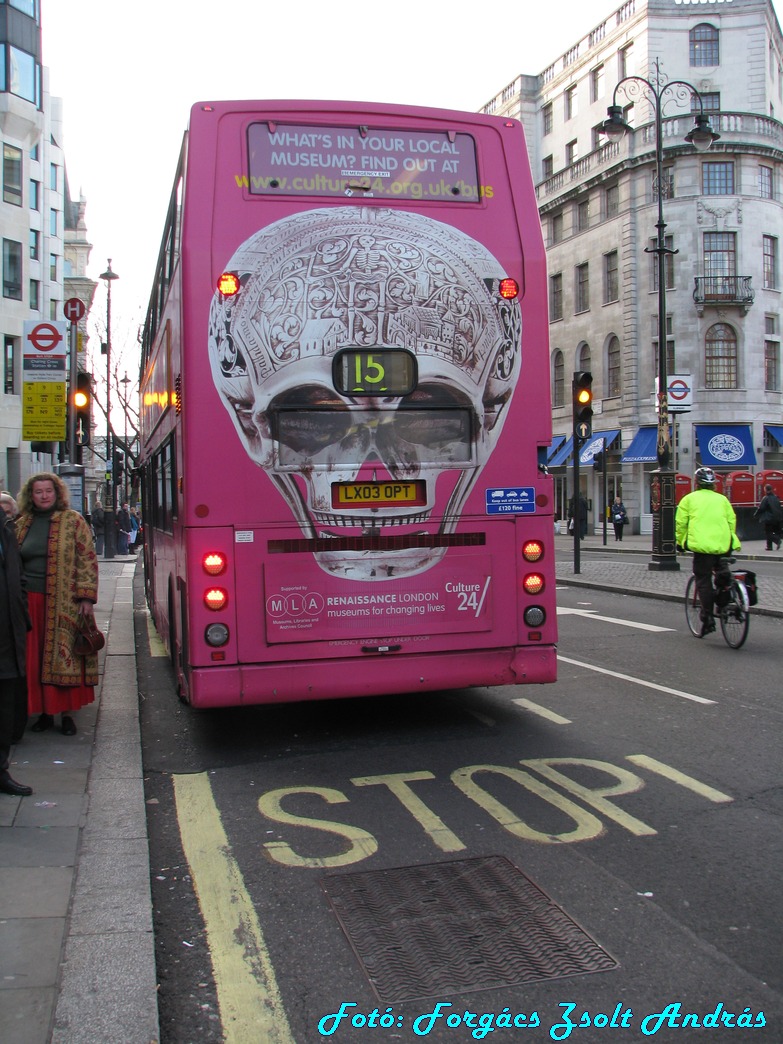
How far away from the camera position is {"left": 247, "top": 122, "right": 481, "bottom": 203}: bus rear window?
6.45 m

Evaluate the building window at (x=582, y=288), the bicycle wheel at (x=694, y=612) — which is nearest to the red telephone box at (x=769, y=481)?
the building window at (x=582, y=288)

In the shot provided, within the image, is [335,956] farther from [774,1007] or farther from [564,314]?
[564,314]

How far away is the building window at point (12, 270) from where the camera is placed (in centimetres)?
4728

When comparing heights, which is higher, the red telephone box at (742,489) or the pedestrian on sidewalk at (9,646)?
the red telephone box at (742,489)

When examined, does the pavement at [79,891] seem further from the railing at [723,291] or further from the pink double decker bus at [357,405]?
the railing at [723,291]

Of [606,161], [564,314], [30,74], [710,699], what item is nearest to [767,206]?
[606,161]

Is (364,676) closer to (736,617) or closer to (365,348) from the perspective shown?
(365,348)

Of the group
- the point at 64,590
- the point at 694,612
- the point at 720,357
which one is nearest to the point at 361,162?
the point at 64,590

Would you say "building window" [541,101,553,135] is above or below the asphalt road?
above

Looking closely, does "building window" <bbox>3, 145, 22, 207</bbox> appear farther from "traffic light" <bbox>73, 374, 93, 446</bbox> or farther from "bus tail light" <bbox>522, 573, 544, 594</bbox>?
"bus tail light" <bbox>522, 573, 544, 594</bbox>

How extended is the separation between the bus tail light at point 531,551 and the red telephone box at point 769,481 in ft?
103

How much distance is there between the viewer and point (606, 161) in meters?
47.9

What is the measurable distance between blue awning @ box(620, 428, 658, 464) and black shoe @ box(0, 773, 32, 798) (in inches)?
1589

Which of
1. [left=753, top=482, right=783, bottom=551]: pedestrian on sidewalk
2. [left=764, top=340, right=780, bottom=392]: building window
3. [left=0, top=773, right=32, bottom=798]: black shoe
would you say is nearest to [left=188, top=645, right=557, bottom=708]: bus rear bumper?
[left=0, top=773, right=32, bottom=798]: black shoe
